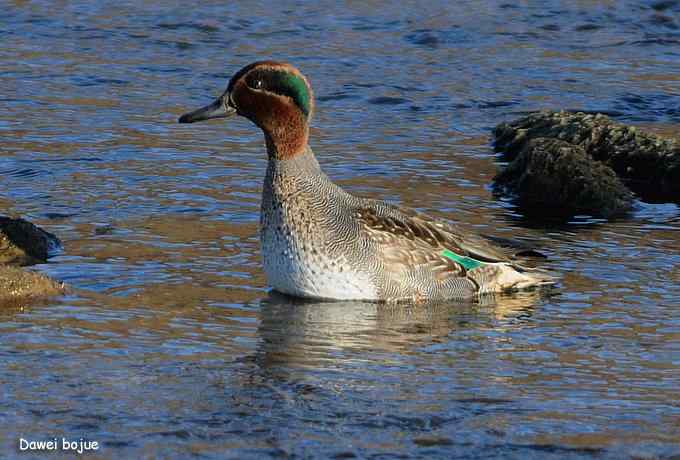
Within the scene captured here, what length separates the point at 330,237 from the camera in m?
8.86

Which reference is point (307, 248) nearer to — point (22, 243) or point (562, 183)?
point (22, 243)

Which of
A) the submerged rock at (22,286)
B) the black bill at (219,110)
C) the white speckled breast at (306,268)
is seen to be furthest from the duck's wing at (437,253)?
the submerged rock at (22,286)

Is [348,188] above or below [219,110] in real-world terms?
below

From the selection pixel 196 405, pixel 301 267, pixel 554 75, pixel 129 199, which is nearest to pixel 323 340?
pixel 301 267

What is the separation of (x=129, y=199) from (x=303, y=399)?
4.67 metres

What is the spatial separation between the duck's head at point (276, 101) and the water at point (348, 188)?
0.94m

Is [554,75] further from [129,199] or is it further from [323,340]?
[323,340]

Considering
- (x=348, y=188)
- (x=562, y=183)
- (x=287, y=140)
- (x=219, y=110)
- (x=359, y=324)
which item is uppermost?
(x=219, y=110)

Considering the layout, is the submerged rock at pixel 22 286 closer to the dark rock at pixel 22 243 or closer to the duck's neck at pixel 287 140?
the dark rock at pixel 22 243

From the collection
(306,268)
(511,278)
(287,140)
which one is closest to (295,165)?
(287,140)

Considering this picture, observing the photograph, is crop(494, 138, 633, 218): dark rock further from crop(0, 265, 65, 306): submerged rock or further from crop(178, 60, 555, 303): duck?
crop(0, 265, 65, 306): submerged rock

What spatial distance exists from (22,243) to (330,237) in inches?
82.6

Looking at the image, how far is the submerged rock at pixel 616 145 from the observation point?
1240cm

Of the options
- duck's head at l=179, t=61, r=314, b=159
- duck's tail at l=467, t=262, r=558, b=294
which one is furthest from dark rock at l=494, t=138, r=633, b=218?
duck's head at l=179, t=61, r=314, b=159
